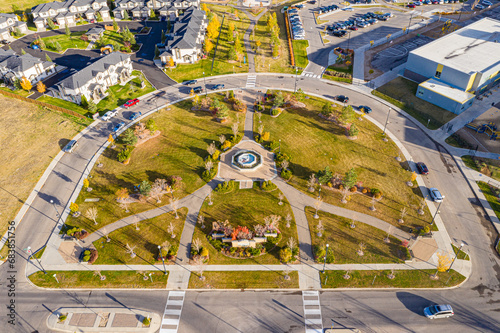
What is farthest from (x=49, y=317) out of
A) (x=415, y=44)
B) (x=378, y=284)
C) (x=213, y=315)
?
(x=415, y=44)

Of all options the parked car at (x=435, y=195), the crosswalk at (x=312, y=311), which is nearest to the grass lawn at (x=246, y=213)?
the crosswalk at (x=312, y=311)

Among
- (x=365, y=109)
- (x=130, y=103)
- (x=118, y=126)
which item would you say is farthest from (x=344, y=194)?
(x=130, y=103)

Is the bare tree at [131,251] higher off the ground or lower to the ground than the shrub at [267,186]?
lower

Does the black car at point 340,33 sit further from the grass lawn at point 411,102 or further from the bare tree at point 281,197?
the bare tree at point 281,197

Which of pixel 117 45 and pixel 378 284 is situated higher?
pixel 117 45

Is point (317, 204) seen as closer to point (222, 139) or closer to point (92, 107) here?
point (222, 139)

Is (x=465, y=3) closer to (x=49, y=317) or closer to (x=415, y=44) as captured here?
(x=415, y=44)
